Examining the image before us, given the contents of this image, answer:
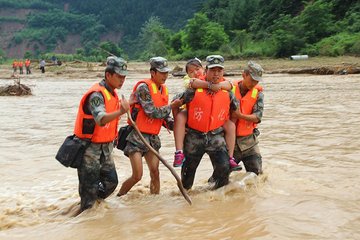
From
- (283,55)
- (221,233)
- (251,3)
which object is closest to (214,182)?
(221,233)

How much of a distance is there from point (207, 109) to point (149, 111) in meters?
0.63

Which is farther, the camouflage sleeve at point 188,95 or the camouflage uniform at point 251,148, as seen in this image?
the camouflage uniform at point 251,148

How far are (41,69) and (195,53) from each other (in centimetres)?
1814

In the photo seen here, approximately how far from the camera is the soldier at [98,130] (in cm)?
488

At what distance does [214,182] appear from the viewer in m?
6.00

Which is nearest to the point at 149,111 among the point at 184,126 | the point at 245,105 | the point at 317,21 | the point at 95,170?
the point at 184,126

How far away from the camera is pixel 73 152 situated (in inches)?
195

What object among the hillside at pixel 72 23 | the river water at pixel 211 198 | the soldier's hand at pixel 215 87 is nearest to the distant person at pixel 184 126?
the soldier's hand at pixel 215 87

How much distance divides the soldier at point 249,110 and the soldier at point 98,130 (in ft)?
4.81

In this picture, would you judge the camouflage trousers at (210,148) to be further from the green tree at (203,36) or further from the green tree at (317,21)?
the green tree at (203,36)

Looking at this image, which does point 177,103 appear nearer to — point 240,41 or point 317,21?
point 317,21

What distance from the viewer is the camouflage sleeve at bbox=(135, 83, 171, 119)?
5.28 metres

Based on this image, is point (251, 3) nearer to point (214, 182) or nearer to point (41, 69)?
point (41, 69)

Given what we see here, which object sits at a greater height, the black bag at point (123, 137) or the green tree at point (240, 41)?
the green tree at point (240, 41)
